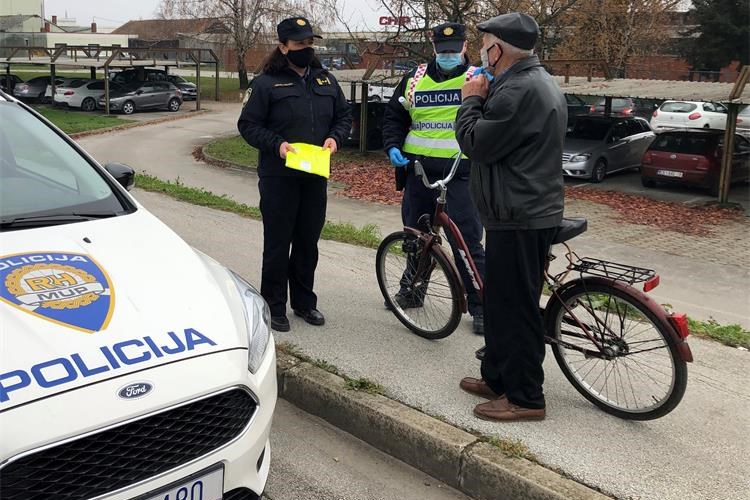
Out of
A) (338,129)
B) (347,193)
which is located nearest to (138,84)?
(347,193)

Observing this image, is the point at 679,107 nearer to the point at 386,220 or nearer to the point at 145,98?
the point at 386,220

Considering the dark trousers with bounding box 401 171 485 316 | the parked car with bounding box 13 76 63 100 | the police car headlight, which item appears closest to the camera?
the police car headlight

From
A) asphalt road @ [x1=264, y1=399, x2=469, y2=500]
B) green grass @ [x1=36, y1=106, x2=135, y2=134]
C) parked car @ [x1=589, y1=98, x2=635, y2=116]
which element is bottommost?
asphalt road @ [x1=264, y1=399, x2=469, y2=500]

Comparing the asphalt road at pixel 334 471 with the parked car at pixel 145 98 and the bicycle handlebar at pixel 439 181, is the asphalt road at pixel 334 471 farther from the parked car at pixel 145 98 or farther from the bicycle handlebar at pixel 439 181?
the parked car at pixel 145 98

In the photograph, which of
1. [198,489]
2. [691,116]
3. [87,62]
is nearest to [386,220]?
Result: [198,489]

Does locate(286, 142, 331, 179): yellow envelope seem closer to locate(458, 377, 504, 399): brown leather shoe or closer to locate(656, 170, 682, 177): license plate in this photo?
locate(458, 377, 504, 399): brown leather shoe

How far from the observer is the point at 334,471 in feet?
11.3

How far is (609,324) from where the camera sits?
12.0 ft

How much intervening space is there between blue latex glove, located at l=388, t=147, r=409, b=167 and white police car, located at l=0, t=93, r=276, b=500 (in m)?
1.93

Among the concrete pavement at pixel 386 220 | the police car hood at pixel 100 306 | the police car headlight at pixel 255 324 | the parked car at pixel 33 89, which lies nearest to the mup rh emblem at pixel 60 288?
the police car hood at pixel 100 306

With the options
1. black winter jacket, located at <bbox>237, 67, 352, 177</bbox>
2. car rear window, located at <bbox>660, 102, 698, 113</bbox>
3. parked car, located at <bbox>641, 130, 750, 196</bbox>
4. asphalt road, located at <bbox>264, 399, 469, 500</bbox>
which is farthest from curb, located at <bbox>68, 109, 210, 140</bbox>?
car rear window, located at <bbox>660, 102, 698, 113</bbox>

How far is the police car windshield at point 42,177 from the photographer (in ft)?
10.9

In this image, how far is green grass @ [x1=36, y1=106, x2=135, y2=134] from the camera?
25.5 m

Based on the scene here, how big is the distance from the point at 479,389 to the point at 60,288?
2.27 meters
